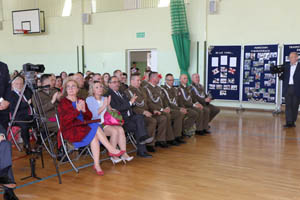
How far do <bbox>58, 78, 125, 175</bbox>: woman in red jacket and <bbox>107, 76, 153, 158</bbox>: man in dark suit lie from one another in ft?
2.03

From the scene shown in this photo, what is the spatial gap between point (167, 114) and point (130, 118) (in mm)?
786

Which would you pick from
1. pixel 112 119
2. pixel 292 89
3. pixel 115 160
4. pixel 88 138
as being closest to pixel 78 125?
pixel 88 138

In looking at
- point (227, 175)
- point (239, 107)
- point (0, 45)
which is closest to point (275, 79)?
point (239, 107)

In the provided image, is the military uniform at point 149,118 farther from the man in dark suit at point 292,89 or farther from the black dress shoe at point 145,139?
the man in dark suit at point 292,89

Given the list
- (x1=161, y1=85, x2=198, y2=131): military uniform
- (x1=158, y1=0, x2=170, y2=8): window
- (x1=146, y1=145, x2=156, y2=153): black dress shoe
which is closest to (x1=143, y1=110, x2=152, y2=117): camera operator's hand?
(x1=146, y1=145, x2=156, y2=153): black dress shoe

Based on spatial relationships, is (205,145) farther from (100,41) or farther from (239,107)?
(100,41)

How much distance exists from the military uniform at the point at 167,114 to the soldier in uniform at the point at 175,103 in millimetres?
136

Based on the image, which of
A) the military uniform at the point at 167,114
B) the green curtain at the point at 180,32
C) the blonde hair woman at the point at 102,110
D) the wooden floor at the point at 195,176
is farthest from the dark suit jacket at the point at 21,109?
the green curtain at the point at 180,32

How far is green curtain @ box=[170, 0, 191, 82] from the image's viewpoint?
10133 millimetres

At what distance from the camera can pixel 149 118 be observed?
4934 millimetres

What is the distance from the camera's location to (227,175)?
3820 mm

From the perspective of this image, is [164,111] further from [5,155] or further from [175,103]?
[5,155]

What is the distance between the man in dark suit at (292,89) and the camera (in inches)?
278

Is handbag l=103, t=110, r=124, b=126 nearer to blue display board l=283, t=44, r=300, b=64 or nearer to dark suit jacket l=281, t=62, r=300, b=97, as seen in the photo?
dark suit jacket l=281, t=62, r=300, b=97
